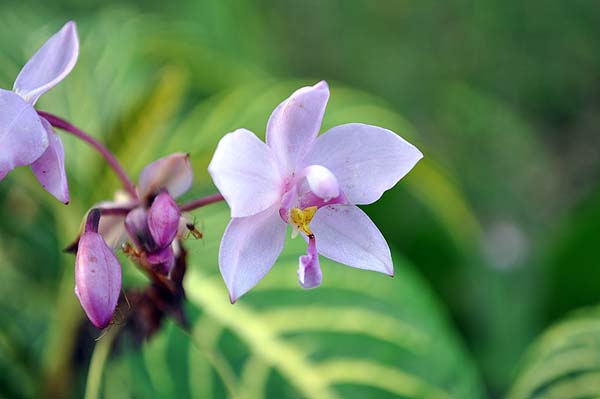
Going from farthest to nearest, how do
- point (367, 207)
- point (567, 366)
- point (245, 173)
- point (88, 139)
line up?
point (367, 207)
point (567, 366)
point (88, 139)
point (245, 173)

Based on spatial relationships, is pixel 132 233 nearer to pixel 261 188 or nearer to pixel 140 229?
pixel 140 229

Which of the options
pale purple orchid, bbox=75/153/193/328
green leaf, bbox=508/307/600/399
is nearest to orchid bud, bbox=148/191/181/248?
pale purple orchid, bbox=75/153/193/328

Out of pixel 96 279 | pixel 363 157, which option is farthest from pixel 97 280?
pixel 363 157

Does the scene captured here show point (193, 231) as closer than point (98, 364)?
Yes

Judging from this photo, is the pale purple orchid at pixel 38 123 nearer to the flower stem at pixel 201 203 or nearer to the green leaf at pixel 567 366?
the flower stem at pixel 201 203

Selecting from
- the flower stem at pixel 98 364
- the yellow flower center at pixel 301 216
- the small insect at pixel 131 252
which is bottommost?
the flower stem at pixel 98 364

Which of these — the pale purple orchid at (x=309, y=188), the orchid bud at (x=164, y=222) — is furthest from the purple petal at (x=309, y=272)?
the orchid bud at (x=164, y=222)
